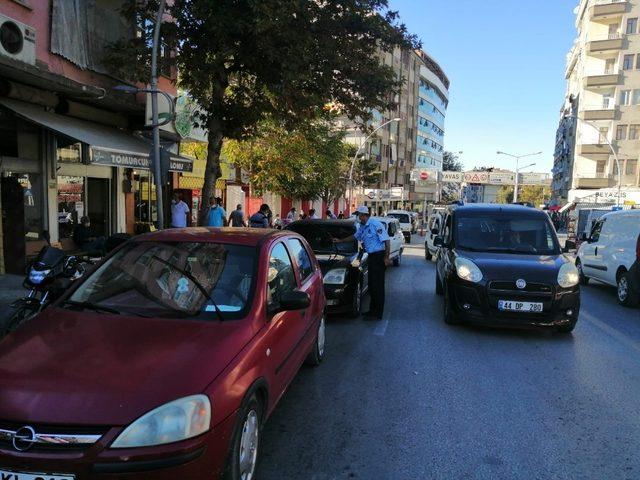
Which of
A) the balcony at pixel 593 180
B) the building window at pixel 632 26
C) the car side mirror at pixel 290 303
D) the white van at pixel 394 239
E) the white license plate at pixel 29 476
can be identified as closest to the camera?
the white license plate at pixel 29 476

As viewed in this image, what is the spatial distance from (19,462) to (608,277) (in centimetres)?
1180

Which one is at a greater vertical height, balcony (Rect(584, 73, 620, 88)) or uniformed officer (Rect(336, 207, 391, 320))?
balcony (Rect(584, 73, 620, 88))

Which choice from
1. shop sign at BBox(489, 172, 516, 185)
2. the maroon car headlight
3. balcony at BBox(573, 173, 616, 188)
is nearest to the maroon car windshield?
the maroon car headlight

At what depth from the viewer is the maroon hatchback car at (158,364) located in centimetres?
237

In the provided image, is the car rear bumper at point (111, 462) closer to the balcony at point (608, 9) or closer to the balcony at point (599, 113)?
the balcony at point (599, 113)

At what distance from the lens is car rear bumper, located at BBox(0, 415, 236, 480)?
2314 millimetres

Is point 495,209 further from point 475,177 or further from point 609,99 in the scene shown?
point 475,177

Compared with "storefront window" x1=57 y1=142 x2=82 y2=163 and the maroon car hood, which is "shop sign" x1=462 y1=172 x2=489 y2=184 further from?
the maroon car hood

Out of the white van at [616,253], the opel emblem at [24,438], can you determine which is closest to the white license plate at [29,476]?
the opel emblem at [24,438]

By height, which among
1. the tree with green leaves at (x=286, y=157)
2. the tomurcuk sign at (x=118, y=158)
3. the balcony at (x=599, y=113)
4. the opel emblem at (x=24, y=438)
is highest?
the balcony at (x=599, y=113)

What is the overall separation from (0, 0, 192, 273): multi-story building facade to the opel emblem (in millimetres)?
6641

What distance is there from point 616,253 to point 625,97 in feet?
146

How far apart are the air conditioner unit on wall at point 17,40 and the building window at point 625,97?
2019 inches

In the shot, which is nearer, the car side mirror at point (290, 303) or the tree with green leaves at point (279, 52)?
the car side mirror at point (290, 303)
